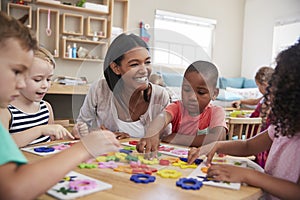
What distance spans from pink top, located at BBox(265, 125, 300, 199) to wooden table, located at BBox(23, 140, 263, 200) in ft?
0.50

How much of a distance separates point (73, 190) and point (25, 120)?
2.15 feet

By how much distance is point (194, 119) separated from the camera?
125cm

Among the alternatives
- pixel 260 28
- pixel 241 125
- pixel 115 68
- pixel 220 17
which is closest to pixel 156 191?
pixel 115 68

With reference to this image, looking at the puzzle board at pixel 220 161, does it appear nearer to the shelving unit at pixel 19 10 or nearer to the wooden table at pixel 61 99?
the wooden table at pixel 61 99

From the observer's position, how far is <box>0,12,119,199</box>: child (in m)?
0.49

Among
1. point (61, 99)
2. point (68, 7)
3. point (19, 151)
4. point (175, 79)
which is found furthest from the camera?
point (68, 7)

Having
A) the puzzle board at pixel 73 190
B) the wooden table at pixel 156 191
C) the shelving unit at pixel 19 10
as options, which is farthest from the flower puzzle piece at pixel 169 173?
the shelving unit at pixel 19 10

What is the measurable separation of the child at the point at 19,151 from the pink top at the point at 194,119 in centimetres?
66

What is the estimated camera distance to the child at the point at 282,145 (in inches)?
28.0

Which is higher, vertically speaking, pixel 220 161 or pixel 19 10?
pixel 19 10

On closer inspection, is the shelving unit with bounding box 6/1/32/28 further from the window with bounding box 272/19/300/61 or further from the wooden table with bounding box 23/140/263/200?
the window with bounding box 272/19/300/61

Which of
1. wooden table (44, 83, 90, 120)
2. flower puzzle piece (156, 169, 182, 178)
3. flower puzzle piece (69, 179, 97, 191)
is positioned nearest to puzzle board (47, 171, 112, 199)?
flower puzzle piece (69, 179, 97, 191)

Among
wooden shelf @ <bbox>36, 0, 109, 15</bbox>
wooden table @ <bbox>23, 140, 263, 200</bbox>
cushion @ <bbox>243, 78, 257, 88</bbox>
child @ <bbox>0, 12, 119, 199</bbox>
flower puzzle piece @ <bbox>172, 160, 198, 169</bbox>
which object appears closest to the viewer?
child @ <bbox>0, 12, 119, 199</bbox>

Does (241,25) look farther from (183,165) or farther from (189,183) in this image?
(189,183)
